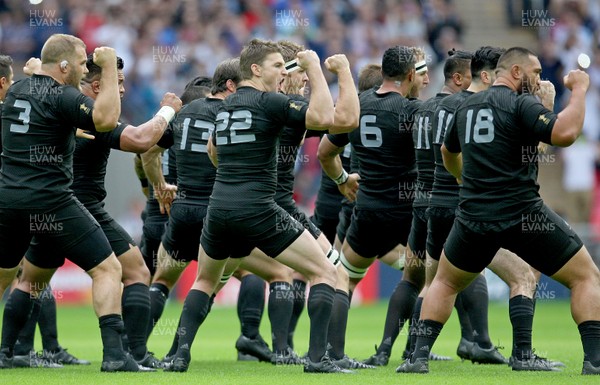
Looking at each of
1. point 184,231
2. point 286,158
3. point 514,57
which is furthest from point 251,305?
point 514,57

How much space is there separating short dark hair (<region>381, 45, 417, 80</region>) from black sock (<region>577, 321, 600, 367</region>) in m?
3.10

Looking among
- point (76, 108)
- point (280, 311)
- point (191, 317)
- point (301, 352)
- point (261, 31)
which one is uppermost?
point (261, 31)

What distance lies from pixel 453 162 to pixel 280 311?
241 cm

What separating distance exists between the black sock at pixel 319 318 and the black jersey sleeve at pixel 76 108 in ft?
7.56

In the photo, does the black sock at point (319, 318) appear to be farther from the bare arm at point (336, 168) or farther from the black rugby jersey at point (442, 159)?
the bare arm at point (336, 168)

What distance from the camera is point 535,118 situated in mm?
8383

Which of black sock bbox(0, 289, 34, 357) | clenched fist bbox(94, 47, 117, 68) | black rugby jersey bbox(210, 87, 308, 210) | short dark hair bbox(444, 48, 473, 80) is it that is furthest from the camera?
short dark hair bbox(444, 48, 473, 80)

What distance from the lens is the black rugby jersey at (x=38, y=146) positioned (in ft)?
29.7

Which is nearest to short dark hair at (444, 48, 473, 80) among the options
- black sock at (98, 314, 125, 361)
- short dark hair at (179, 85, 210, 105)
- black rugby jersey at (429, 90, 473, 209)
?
black rugby jersey at (429, 90, 473, 209)

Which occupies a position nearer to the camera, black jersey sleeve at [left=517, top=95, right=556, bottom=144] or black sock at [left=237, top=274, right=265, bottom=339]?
black jersey sleeve at [left=517, top=95, right=556, bottom=144]

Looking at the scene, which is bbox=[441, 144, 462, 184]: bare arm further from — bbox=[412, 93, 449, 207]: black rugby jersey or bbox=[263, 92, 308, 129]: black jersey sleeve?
bbox=[263, 92, 308, 129]: black jersey sleeve

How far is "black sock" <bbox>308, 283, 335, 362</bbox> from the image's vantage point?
917 centimetres

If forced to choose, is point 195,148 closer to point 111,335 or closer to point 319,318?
point 111,335

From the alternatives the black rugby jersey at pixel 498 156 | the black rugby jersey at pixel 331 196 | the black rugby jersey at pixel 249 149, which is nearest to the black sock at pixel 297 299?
the black rugby jersey at pixel 331 196
